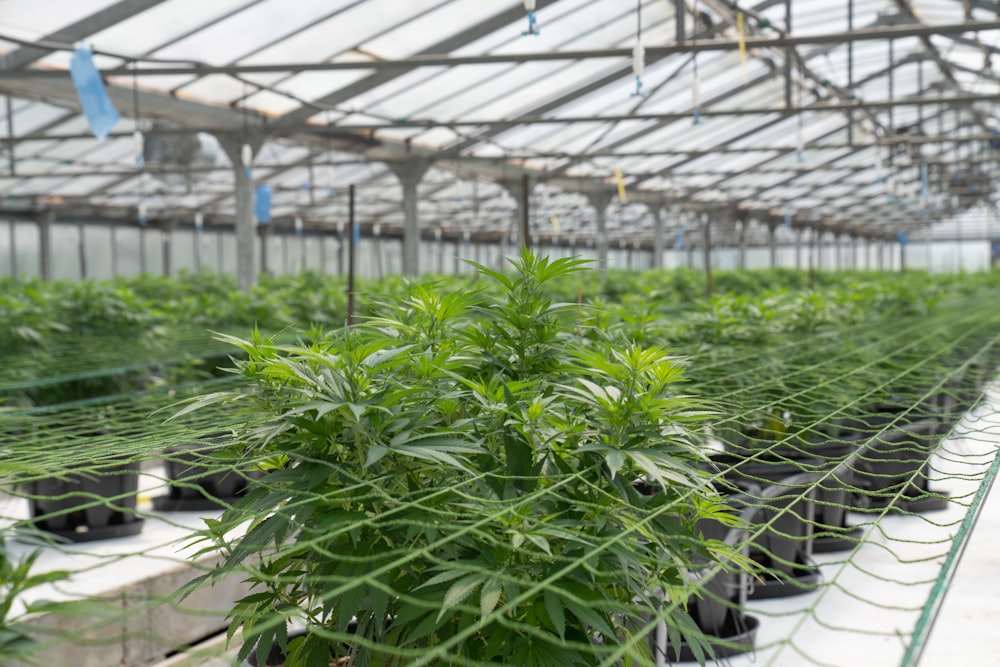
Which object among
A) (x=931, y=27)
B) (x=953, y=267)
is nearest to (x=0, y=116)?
(x=931, y=27)

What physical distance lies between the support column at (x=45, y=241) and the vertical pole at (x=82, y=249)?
82cm

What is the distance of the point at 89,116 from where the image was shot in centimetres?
530

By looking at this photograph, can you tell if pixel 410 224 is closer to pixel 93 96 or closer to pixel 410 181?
pixel 410 181

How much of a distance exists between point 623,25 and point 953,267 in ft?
137

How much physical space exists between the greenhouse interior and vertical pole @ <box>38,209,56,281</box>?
4.40ft

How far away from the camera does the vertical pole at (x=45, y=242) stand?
2073 centimetres

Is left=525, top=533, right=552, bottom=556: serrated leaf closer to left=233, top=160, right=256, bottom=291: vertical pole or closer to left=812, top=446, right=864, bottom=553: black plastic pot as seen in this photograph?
left=812, top=446, right=864, bottom=553: black plastic pot

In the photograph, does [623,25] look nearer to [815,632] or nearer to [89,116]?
[89,116]

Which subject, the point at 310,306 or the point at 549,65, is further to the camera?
the point at 549,65

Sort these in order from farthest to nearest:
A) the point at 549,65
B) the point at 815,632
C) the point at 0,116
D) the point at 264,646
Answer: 1. the point at 549,65
2. the point at 0,116
3. the point at 815,632
4. the point at 264,646

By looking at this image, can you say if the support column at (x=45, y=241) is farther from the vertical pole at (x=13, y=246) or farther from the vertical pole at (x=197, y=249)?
the vertical pole at (x=197, y=249)

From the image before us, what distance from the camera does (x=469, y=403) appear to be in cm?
212

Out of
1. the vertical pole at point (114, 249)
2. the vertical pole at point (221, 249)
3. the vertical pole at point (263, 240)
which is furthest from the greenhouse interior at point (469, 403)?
the vertical pole at point (221, 249)

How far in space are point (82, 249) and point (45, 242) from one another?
1.69 meters
